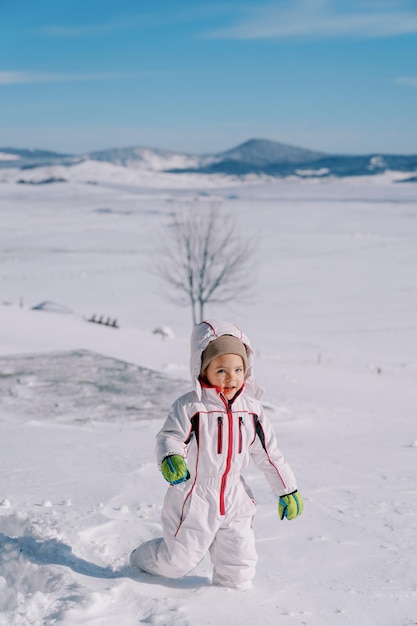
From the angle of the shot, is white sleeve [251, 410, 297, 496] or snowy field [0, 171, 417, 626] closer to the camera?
snowy field [0, 171, 417, 626]

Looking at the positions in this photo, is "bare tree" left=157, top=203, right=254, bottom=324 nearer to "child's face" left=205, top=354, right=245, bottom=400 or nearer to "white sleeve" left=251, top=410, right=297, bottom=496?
"white sleeve" left=251, top=410, right=297, bottom=496

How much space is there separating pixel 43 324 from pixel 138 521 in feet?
32.8

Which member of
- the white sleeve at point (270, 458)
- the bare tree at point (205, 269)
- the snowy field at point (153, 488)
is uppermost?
the white sleeve at point (270, 458)

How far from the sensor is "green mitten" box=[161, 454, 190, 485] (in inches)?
110

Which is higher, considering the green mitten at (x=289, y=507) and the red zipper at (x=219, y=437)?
the red zipper at (x=219, y=437)

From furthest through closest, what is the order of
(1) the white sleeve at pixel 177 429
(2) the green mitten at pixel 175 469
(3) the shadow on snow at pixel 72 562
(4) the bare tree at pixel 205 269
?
(4) the bare tree at pixel 205 269, (3) the shadow on snow at pixel 72 562, (1) the white sleeve at pixel 177 429, (2) the green mitten at pixel 175 469

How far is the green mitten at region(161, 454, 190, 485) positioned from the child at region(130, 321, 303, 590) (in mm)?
63

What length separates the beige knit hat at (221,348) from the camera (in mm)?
2930

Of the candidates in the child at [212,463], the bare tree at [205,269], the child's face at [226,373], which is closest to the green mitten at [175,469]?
the child at [212,463]

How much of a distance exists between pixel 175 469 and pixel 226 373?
429 mm

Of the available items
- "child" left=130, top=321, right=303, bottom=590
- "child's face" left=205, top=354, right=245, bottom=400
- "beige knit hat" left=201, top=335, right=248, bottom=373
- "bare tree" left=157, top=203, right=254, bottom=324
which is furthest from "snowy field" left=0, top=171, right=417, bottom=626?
"bare tree" left=157, top=203, right=254, bottom=324

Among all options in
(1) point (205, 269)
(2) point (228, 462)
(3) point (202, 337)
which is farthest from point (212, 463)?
(1) point (205, 269)

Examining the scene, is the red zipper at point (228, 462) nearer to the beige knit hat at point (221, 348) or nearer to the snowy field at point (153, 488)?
the beige knit hat at point (221, 348)

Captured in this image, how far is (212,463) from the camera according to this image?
2.97m
